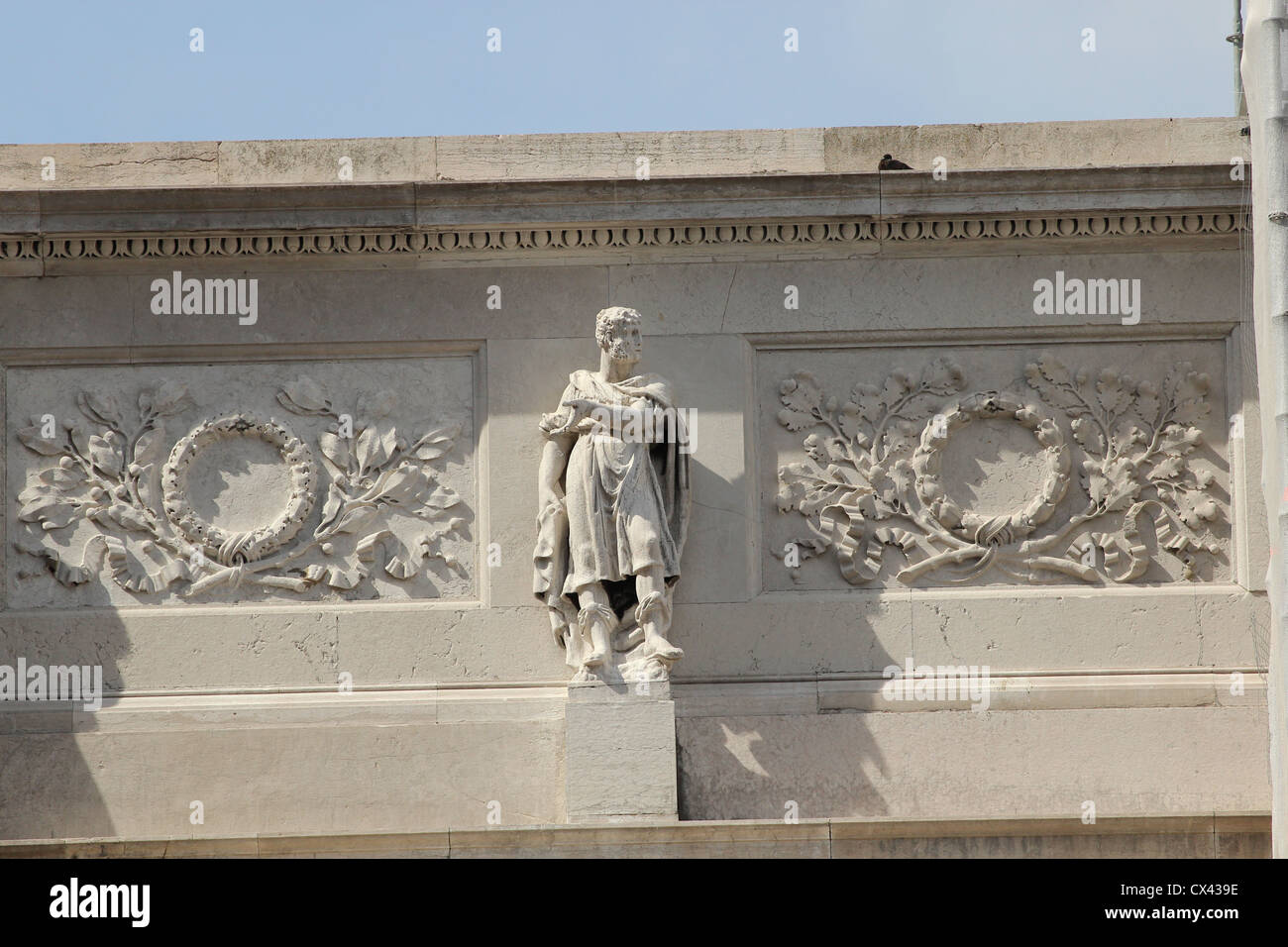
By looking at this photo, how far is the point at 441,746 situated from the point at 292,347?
2.35 metres

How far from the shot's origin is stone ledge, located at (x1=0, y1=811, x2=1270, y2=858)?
10516mm

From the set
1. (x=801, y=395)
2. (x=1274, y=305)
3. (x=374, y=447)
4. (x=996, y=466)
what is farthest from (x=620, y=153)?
(x=1274, y=305)

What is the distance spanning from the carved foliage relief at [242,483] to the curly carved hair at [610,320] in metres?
0.94

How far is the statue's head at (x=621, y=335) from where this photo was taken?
11508 millimetres

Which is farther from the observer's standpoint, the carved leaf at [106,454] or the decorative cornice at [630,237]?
the decorative cornice at [630,237]

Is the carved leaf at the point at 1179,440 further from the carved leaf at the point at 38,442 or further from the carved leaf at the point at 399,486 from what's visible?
the carved leaf at the point at 38,442

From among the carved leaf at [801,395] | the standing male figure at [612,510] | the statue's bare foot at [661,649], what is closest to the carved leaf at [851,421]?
the carved leaf at [801,395]

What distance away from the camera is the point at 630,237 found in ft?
39.6

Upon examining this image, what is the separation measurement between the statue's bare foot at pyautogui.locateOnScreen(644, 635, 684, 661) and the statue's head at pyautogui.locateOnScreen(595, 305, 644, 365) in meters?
1.49

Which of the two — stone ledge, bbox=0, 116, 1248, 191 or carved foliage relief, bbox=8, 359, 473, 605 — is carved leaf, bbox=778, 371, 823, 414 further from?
carved foliage relief, bbox=8, 359, 473, 605

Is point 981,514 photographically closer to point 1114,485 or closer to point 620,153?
point 1114,485

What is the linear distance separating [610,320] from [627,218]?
75 centimetres

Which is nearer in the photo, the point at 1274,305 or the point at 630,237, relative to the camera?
the point at 1274,305

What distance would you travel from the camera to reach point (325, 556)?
11883 mm
